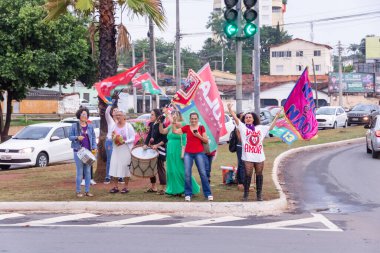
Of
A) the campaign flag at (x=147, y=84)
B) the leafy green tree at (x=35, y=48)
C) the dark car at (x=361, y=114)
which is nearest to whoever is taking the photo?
the campaign flag at (x=147, y=84)

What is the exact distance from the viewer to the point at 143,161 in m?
13.5

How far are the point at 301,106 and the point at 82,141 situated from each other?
4513 mm

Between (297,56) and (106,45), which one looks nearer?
(106,45)

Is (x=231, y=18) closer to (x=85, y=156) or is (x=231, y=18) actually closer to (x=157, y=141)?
(x=157, y=141)

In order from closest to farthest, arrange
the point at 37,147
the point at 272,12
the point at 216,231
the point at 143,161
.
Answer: the point at 216,231
the point at 143,161
the point at 37,147
the point at 272,12

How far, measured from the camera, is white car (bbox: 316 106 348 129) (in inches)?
1727

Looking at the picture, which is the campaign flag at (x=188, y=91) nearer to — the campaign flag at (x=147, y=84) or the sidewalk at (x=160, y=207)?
the campaign flag at (x=147, y=84)

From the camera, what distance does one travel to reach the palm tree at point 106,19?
620 inches

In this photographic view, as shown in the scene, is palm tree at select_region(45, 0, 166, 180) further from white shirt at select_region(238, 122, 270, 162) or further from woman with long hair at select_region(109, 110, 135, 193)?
white shirt at select_region(238, 122, 270, 162)

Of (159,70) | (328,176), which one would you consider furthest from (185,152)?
(159,70)

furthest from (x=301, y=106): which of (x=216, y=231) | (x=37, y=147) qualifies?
(x=37, y=147)

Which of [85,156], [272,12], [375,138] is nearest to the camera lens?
[85,156]

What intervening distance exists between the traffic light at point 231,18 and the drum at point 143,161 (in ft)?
10.9

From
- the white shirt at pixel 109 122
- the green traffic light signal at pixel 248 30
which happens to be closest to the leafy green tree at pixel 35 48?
the white shirt at pixel 109 122
